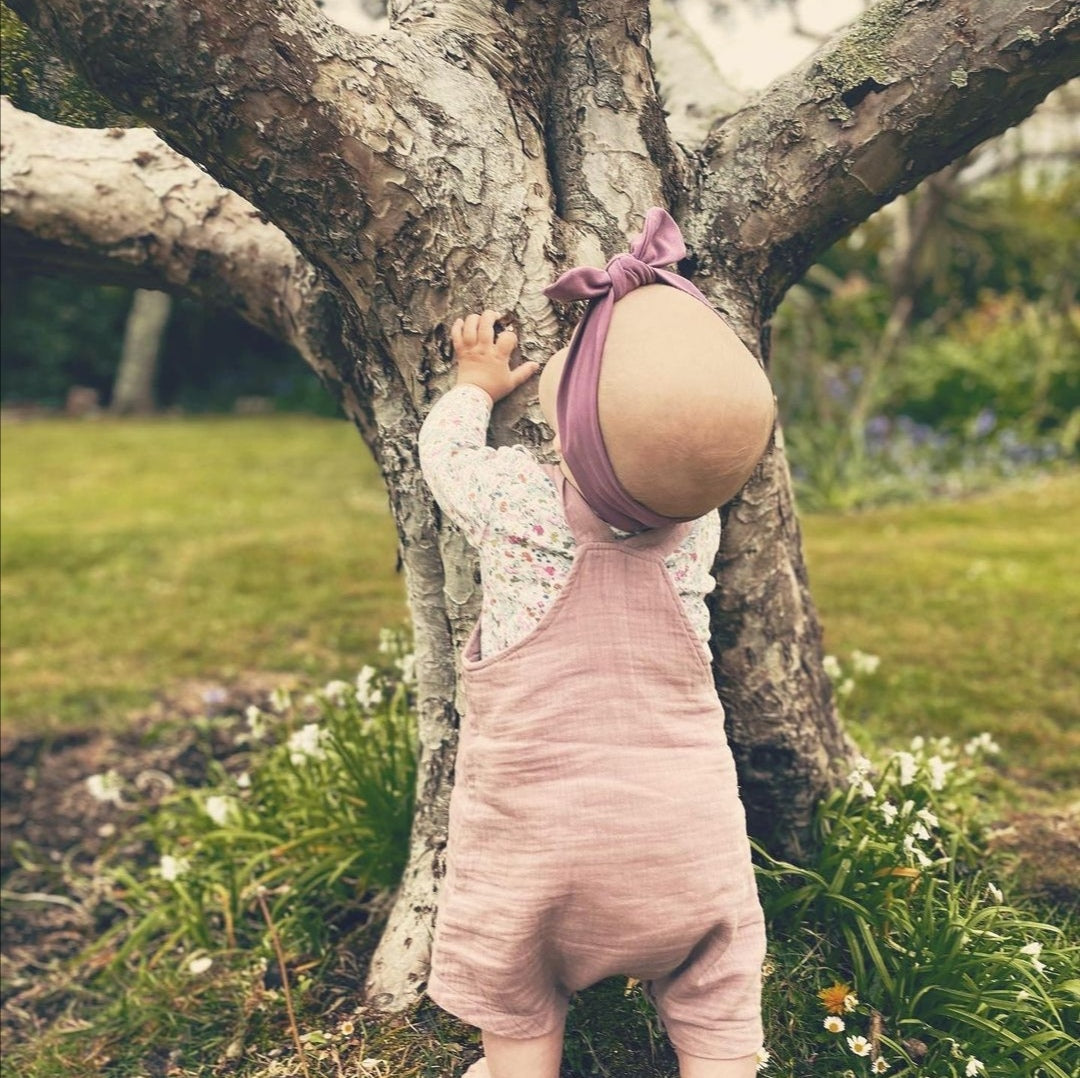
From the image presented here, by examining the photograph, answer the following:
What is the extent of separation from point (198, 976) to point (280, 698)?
0.84 meters

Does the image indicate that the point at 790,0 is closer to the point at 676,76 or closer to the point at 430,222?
the point at 676,76

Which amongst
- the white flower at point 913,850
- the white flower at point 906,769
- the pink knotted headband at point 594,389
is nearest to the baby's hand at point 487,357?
the pink knotted headband at point 594,389

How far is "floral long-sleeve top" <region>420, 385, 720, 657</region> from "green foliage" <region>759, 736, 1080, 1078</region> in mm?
833

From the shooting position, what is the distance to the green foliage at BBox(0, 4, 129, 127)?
2115 mm

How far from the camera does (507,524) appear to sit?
1.88 meters

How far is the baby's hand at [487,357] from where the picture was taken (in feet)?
6.75

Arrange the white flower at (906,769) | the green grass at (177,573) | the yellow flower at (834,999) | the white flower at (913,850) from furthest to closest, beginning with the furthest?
1. the green grass at (177,573)
2. the white flower at (906,769)
3. the white flower at (913,850)
4. the yellow flower at (834,999)

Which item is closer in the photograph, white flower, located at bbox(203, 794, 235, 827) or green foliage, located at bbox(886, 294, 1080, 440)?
white flower, located at bbox(203, 794, 235, 827)

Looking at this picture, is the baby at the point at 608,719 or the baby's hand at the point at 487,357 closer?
the baby at the point at 608,719

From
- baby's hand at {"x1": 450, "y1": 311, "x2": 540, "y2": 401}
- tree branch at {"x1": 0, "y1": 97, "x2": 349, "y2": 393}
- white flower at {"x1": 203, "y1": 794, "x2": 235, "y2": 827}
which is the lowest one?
white flower at {"x1": 203, "y1": 794, "x2": 235, "y2": 827}

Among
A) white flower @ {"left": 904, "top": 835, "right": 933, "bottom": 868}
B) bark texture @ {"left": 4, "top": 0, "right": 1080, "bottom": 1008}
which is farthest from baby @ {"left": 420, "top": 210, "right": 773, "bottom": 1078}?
white flower @ {"left": 904, "top": 835, "right": 933, "bottom": 868}

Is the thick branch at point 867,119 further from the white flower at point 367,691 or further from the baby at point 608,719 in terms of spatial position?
the white flower at point 367,691

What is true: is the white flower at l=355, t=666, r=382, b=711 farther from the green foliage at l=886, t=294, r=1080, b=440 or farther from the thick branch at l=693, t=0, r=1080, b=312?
the green foliage at l=886, t=294, r=1080, b=440

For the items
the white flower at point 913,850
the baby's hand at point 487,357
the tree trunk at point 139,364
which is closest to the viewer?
the baby's hand at point 487,357
